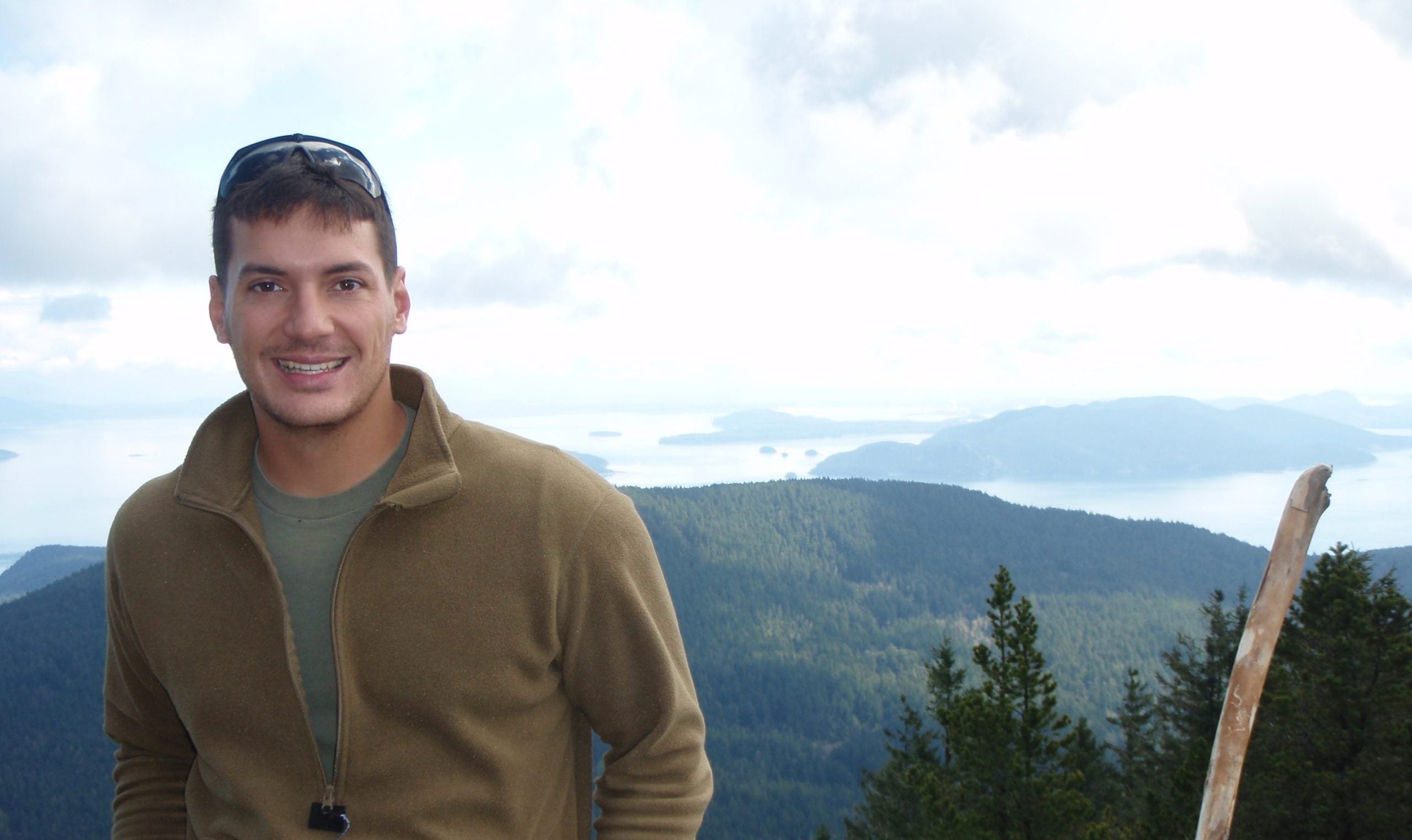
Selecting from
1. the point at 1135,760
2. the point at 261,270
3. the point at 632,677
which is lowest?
the point at 1135,760

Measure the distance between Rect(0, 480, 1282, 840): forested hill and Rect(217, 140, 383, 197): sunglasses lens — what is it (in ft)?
300

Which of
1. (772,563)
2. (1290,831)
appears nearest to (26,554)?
(772,563)

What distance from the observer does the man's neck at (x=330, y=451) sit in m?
2.43

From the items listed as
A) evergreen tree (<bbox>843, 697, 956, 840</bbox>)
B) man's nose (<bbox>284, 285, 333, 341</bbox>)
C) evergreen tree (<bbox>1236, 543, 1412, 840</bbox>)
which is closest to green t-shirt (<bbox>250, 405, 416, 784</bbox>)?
man's nose (<bbox>284, 285, 333, 341</bbox>)

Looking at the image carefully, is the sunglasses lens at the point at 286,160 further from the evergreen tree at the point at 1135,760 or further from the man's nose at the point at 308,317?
the evergreen tree at the point at 1135,760

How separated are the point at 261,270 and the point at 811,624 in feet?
569

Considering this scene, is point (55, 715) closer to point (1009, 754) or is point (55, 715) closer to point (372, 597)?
point (1009, 754)

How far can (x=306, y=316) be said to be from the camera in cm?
228

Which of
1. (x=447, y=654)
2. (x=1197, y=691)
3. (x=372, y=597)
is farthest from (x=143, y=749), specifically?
(x=1197, y=691)

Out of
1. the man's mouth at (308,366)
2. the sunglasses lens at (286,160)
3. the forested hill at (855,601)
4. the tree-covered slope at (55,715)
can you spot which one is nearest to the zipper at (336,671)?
the man's mouth at (308,366)

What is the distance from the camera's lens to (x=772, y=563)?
180 meters

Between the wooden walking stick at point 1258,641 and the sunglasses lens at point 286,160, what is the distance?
9.42 ft

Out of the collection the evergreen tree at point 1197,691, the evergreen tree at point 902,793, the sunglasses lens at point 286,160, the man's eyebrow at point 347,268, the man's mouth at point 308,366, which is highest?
the sunglasses lens at point 286,160

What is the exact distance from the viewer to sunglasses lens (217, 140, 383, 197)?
2309 millimetres
